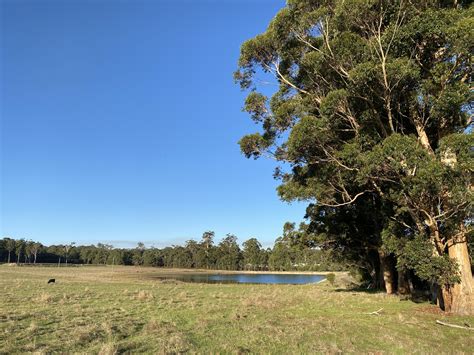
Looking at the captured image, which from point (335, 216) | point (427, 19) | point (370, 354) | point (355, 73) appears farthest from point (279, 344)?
point (335, 216)

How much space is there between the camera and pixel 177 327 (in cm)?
1186

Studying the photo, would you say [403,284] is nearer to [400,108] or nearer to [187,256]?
[400,108]

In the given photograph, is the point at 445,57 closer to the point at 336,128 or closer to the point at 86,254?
the point at 336,128

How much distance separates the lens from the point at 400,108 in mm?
16375

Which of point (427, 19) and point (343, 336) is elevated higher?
point (427, 19)

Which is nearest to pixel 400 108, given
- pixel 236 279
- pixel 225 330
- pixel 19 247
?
pixel 225 330

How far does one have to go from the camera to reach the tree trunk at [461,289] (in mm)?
14148

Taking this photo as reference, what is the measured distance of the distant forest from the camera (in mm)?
134250

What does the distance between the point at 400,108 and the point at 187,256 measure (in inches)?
5729

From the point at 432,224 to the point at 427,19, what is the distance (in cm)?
752

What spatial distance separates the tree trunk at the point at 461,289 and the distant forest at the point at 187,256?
363ft

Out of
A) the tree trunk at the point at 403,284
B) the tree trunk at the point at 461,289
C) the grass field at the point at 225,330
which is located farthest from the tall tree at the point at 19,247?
the tree trunk at the point at 461,289

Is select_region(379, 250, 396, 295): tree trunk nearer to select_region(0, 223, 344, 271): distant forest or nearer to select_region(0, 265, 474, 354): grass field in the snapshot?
select_region(0, 265, 474, 354): grass field

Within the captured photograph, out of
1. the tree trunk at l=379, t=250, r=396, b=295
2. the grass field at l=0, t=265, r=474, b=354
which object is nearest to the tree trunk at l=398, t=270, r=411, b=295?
the tree trunk at l=379, t=250, r=396, b=295
